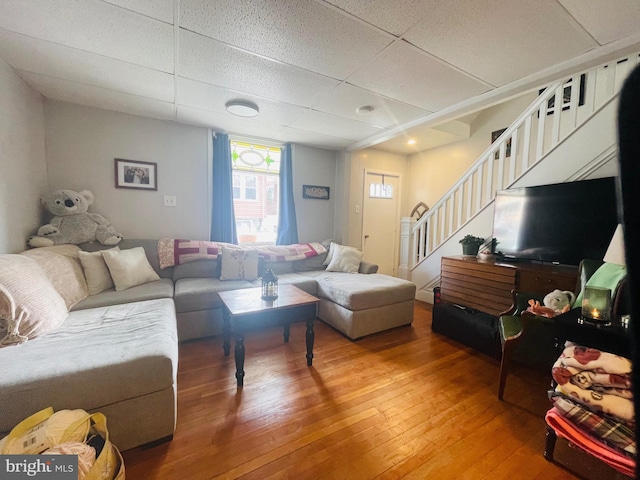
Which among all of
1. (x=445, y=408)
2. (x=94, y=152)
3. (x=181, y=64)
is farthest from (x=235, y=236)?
(x=445, y=408)

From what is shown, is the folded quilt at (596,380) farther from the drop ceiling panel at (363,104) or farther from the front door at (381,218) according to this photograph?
the front door at (381,218)

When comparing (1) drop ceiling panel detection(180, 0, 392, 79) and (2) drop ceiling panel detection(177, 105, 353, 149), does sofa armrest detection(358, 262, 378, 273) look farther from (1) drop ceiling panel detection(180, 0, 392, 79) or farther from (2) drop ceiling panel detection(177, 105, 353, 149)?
(1) drop ceiling panel detection(180, 0, 392, 79)

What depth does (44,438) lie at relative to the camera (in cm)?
92

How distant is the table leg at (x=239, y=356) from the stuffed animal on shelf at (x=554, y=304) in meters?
1.95

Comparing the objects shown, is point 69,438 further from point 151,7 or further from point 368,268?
point 368,268

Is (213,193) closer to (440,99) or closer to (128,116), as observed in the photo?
(128,116)

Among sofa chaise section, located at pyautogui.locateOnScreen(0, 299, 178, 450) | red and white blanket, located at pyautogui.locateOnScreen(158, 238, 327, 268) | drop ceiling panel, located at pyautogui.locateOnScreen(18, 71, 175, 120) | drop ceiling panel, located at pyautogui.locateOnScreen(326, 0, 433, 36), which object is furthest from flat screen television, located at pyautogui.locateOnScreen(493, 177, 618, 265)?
drop ceiling panel, located at pyautogui.locateOnScreen(18, 71, 175, 120)

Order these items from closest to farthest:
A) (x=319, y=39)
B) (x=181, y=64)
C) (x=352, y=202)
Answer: (x=319, y=39), (x=181, y=64), (x=352, y=202)

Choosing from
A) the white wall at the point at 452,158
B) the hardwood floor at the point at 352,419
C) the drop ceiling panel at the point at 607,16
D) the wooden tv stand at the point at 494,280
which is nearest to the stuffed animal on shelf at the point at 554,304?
the wooden tv stand at the point at 494,280

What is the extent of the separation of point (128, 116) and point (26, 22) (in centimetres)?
140

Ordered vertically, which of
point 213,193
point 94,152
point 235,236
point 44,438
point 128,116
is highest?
point 128,116

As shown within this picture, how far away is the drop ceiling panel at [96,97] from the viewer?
2168 mm

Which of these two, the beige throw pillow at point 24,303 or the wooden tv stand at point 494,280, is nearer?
the beige throw pillow at point 24,303

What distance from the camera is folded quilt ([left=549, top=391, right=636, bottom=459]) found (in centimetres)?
101
